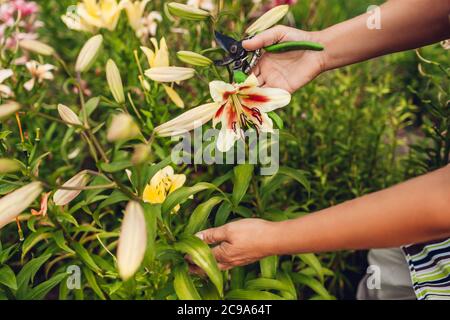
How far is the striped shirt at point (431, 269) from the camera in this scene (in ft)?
3.47

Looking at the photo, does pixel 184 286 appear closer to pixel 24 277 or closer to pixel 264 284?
pixel 264 284

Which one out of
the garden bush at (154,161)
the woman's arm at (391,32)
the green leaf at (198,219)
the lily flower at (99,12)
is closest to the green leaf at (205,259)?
the garden bush at (154,161)

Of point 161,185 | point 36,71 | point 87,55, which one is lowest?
point 161,185

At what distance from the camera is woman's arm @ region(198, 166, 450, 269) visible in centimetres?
71

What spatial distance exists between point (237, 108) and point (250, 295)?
0.39 meters

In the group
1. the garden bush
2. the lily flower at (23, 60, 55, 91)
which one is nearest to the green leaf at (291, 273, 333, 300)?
the garden bush

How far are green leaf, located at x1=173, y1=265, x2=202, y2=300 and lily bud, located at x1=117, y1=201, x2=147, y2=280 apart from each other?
11.8 inches

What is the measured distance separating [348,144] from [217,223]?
68 centimetres

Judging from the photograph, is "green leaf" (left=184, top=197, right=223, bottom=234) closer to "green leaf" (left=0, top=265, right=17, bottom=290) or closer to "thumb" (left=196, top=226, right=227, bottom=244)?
"thumb" (left=196, top=226, right=227, bottom=244)

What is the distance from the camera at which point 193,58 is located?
0.94 meters

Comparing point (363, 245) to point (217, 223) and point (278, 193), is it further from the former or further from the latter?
point (278, 193)

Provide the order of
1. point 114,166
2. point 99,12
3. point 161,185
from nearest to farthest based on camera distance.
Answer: point 114,166 → point 161,185 → point 99,12

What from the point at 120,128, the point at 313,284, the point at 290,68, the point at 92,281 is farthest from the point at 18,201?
the point at 313,284
